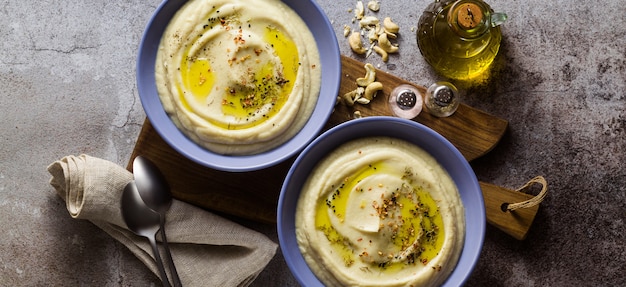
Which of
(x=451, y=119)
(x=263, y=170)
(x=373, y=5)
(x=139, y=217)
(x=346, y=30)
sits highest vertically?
(x=373, y=5)

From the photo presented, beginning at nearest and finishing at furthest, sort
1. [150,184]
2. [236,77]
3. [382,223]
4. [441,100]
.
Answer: [382,223], [236,77], [150,184], [441,100]

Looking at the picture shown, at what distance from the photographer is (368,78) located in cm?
357

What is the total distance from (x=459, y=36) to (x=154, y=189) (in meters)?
1.96

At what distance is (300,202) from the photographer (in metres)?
3.37

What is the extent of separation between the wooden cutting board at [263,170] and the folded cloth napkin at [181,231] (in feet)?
0.33

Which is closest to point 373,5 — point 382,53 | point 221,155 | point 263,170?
point 382,53

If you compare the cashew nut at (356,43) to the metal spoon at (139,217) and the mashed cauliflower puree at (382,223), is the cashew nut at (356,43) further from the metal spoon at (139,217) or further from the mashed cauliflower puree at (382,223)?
the metal spoon at (139,217)

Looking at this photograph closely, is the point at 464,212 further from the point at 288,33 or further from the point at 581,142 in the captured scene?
the point at 288,33

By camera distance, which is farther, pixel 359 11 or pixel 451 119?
pixel 359 11

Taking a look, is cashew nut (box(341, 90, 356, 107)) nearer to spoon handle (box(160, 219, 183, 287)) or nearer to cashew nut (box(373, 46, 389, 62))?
cashew nut (box(373, 46, 389, 62))

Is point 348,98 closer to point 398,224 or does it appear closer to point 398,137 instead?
point 398,137

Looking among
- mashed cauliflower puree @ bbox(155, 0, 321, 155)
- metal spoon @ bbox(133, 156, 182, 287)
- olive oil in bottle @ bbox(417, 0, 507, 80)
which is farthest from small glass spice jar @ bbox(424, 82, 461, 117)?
metal spoon @ bbox(133, 156, 182, 287)

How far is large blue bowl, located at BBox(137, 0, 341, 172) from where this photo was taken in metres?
3.34

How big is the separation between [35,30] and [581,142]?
11.8 ft
